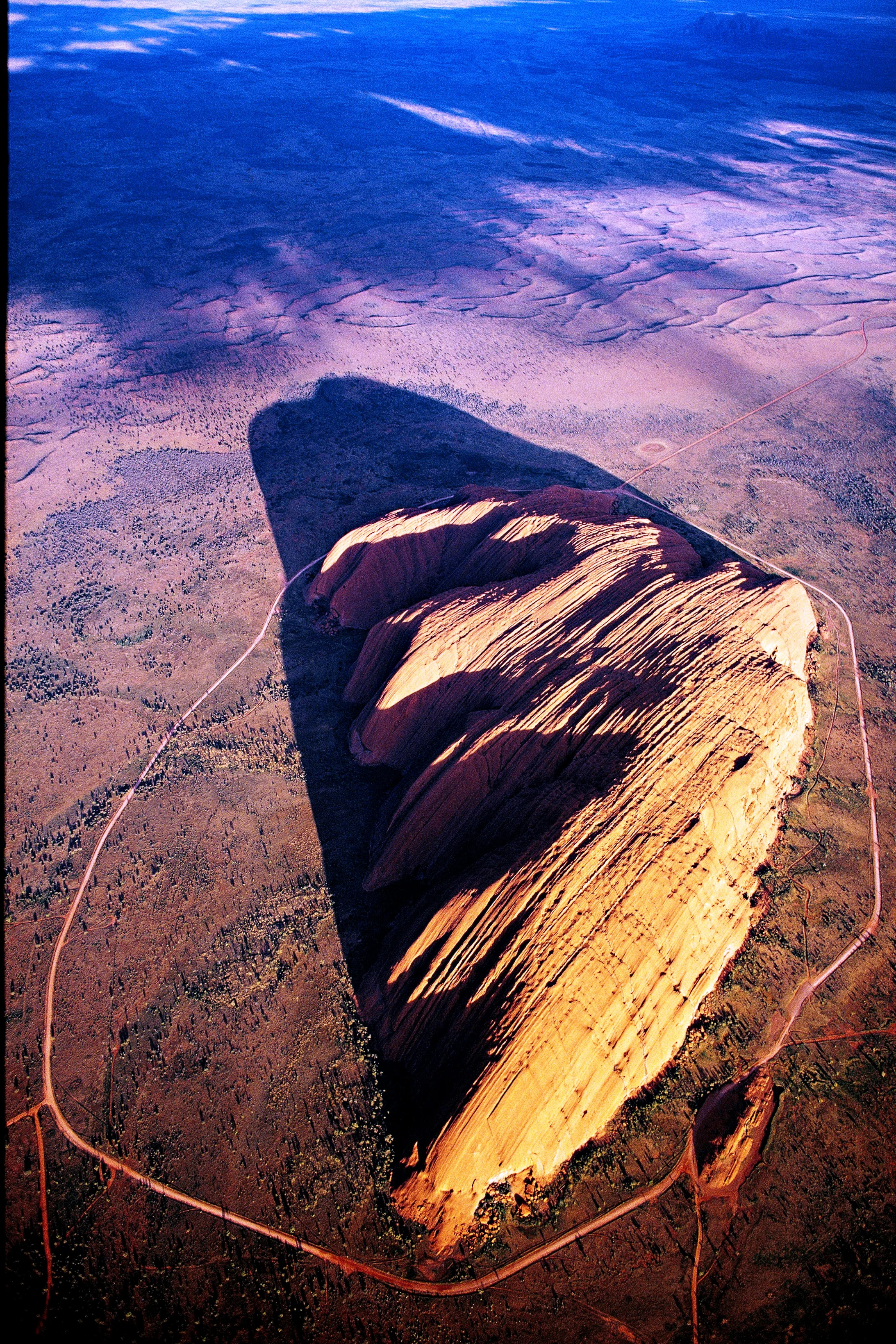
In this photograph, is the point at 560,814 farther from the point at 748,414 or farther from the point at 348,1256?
the point at 748,414


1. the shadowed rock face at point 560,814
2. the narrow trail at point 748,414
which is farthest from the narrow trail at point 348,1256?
the narrow trail at point 748,414

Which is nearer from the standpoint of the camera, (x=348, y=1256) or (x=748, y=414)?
(x=348, y=1256)

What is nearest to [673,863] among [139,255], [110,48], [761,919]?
[761,919]

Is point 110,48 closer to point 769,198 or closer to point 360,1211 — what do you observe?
point 769,198

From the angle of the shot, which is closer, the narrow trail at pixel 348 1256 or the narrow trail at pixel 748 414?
the narrow trail at pixel 348 1256

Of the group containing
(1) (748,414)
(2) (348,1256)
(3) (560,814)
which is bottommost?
(2) (348,1256)

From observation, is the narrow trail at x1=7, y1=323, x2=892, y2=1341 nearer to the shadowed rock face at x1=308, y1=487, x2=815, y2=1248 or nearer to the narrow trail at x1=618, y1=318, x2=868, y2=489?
the shadowed rock face at x1=308, y1=487, x2=815, y2=1248

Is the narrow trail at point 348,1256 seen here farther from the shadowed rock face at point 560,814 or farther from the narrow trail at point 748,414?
the narrow trail at point 748,414

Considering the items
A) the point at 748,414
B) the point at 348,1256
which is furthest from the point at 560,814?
the point at 748,414
